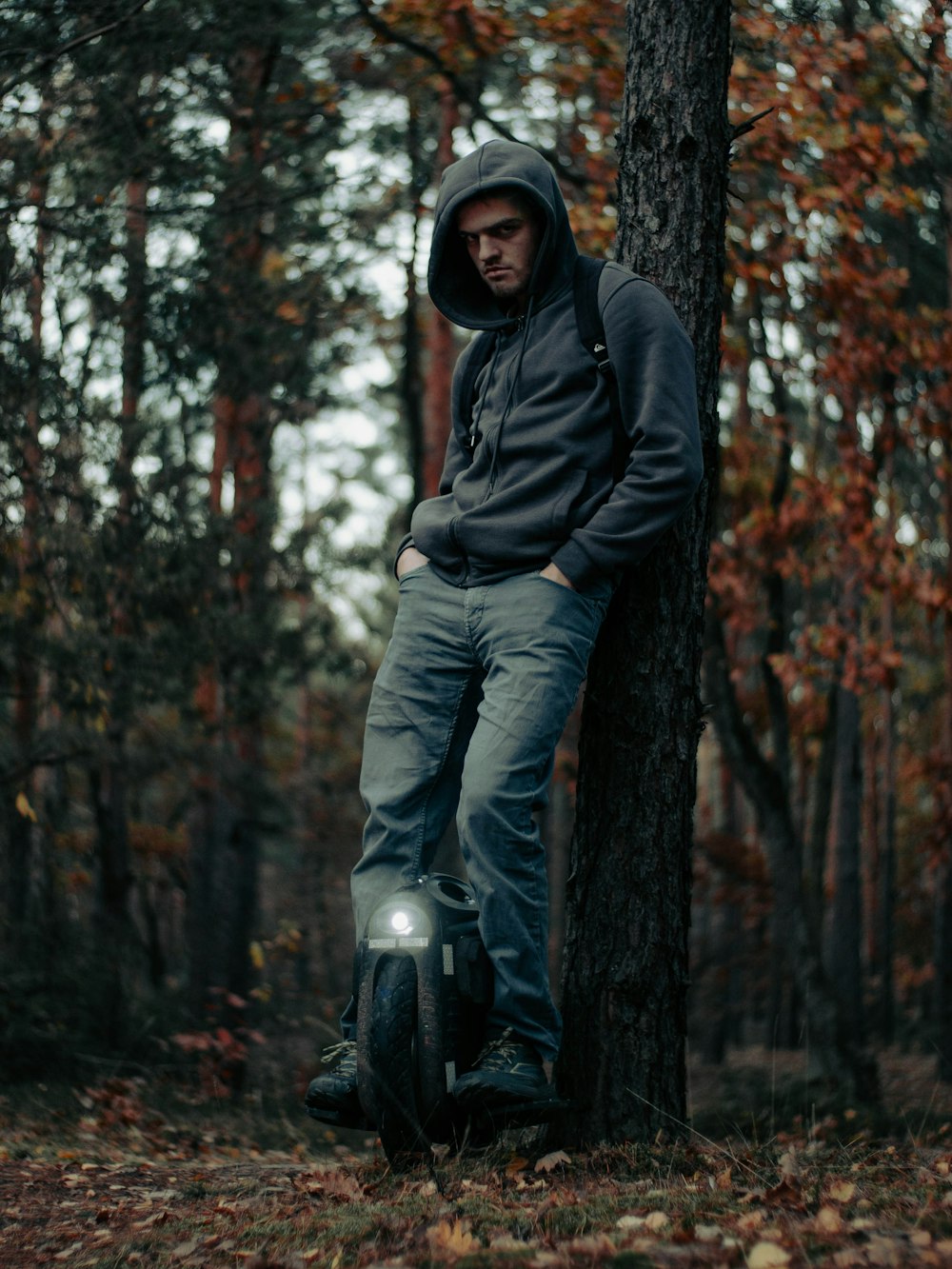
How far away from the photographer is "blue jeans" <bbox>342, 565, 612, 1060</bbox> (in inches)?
138

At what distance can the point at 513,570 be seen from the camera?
371 centimetres

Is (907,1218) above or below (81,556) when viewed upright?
below

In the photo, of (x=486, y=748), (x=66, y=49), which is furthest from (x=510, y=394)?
(x=66, y=49)

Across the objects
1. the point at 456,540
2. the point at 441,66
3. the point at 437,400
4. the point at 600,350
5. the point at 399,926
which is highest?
the point at 441,66

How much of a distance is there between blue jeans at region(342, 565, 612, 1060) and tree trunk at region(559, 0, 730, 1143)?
0.33 metres

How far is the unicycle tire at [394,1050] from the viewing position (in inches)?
135

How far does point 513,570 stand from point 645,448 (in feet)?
1.73

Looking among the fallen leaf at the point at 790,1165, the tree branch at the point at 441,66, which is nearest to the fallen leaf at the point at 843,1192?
the fallen leaf at the point at 790,1165

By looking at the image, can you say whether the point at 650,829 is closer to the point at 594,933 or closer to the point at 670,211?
the point at 594,933

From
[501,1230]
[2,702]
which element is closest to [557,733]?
[501,1230]

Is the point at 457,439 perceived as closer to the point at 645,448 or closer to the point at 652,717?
the point at 645,448

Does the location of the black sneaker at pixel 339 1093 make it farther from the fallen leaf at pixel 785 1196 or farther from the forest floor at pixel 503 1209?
the fallen leaf at pixel 785 1196

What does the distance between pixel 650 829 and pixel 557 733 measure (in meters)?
0.59

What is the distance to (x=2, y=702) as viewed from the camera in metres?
8.94
